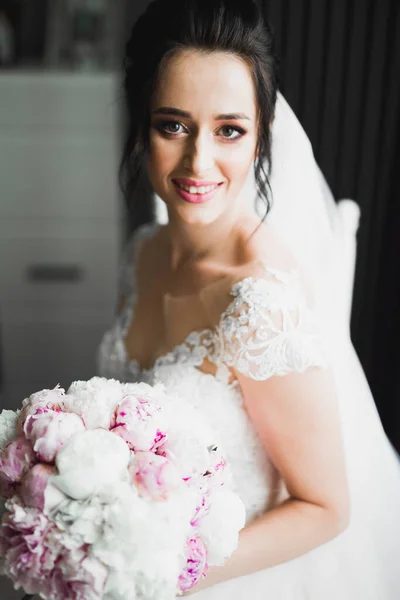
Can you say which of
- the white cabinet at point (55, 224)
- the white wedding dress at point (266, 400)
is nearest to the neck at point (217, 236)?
the white wedding dress at point (266, 400)

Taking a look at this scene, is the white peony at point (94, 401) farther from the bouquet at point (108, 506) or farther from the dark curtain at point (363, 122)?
the dark curtain at point (363, 122)

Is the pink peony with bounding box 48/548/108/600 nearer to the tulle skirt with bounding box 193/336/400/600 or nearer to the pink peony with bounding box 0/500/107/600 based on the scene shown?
the pink peony with bounding box 0/500/107/600

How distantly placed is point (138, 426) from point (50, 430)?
97 millimetres

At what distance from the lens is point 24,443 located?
0.70 m

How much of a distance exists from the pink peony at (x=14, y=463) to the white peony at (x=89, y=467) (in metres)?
0.05

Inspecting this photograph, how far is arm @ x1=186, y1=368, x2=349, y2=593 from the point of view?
0.94m

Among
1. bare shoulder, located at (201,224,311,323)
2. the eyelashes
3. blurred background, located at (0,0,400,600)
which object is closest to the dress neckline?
bare shoulder, located at (201,224,311,323)

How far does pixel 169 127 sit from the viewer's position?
104 centimetres

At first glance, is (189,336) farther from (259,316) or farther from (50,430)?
(50,430)

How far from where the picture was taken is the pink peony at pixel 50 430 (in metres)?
0.66

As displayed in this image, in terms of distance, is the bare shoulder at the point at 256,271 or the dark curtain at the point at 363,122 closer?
the bare shoulder at the point at 256,271

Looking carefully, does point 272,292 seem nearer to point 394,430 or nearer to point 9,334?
point 394,430

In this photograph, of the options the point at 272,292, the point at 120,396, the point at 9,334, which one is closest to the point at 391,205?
the point at 272,292

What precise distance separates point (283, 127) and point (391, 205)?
0.51 metres
